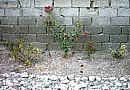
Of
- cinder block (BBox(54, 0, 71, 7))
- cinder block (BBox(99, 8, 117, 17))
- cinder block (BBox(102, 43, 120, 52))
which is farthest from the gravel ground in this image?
cinder block (BBox(54, 0, 71, 7))

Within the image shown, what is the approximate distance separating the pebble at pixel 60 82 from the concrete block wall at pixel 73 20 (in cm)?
104

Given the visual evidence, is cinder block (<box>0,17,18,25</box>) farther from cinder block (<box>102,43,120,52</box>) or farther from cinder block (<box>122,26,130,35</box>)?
cinder block (<box>122,26,130,35</box>)

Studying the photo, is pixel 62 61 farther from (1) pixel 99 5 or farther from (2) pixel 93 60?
(1) pixel 99 5

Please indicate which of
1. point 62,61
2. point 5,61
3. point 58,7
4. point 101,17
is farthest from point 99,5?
point 5,61

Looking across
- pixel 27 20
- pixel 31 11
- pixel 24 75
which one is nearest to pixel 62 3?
pixel 31 11

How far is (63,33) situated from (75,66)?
2.09ft

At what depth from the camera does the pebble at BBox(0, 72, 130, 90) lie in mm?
4359

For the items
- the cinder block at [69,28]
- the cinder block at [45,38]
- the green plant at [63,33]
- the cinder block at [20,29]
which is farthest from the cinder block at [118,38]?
the cinder block at [20,29]

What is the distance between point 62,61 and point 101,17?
0.97m

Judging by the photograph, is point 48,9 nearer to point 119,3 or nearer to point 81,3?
point 81,3

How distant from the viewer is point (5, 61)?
512 centimetres

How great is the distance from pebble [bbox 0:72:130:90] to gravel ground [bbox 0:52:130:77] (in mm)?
160

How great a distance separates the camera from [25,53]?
5211 millimetres

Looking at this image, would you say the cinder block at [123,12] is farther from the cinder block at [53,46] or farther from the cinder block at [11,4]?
the cinder block at [11,4]
